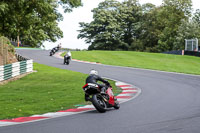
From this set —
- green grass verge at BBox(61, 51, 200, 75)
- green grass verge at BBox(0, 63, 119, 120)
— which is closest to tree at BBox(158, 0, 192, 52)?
green grass verge at BBox(61, 51, 200, 75)

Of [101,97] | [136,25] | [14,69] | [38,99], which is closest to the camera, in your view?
[101,97]

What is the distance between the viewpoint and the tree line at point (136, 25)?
246ft

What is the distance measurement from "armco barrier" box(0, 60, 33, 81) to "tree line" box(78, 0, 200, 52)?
4909 cm

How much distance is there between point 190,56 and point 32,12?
93.7 feet

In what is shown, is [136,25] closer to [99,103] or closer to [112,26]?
[112,26]

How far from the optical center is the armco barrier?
20391mm

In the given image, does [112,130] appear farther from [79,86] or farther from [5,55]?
[5,55]

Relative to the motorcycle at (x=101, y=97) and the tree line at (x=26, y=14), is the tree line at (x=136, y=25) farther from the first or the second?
the motorcycle at (x=101, y=97)

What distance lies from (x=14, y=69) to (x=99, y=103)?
13458mm

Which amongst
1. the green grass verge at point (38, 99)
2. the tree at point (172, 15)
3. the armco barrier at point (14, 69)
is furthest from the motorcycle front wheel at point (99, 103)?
the tree at point (172, 15)

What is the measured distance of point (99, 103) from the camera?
1038cm

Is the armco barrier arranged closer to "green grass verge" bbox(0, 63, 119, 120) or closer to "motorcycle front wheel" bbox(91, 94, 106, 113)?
"green grass verge" bbox(0, 63, 119, 120)

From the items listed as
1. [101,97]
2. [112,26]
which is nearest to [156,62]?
[101,97]

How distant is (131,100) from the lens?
12961mm
